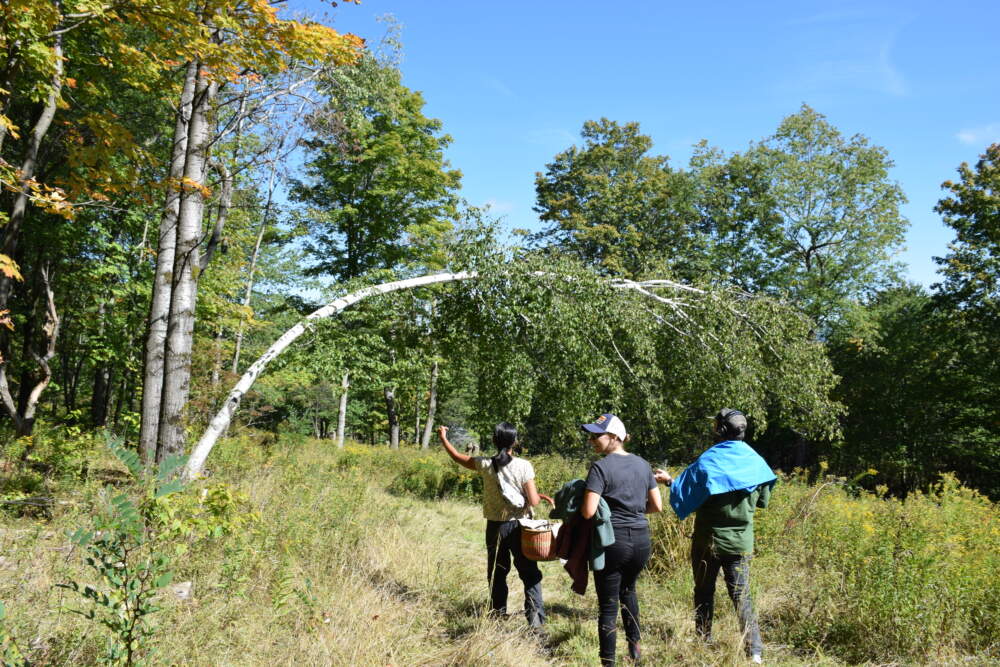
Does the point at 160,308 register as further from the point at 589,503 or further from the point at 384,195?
the point at 384,195

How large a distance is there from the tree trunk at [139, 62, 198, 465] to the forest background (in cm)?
3

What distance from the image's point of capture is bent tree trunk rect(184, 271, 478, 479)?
6.41m

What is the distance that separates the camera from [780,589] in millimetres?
5133

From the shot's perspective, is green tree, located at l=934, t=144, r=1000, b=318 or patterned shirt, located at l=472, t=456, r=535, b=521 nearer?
patterned shirt, located at l=472, t=456, r=535, b=521

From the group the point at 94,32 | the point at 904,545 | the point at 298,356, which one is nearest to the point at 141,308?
the point at 94,32

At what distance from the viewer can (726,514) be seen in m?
4.00

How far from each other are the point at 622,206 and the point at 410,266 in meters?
9.70

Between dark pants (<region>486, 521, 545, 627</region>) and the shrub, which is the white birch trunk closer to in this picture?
dark pants (<region>486, 521, 545, 627</region>)

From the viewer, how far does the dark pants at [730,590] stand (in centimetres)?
397

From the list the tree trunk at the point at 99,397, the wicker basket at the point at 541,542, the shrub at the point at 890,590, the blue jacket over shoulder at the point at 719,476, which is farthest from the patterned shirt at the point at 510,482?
the tree trunk at the point at 99,397

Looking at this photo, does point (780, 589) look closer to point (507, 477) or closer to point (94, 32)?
point (507, 477)

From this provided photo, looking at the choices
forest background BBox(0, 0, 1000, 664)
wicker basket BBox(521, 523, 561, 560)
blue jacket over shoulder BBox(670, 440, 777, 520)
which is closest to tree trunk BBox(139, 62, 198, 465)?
forest background BBox(0, 0, 1000, 664)

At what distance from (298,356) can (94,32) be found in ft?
19.8

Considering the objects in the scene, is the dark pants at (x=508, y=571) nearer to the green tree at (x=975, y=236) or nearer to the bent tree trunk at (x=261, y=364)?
the bent tree trunk at (x=261, y=364)
